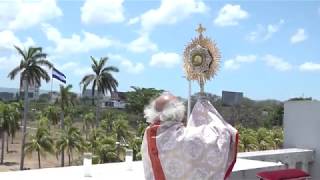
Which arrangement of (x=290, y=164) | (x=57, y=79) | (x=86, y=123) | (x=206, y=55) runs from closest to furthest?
(x=206, y=55), (x=290, y=164), (x=57, y=79), (x=86, y=123)

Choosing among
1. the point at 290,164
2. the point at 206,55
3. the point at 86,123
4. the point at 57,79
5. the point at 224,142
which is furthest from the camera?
the point at 86,123

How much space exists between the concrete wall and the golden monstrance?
18.3 feet

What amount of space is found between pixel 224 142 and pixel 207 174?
25 centimetres

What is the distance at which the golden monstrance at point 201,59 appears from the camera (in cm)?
425

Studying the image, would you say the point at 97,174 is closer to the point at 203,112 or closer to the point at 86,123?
the point at 203,112

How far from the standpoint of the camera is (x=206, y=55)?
429 cm

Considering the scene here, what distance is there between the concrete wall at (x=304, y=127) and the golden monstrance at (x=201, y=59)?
18.3 ft

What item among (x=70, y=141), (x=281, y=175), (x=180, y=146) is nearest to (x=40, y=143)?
(x=70, y=141)

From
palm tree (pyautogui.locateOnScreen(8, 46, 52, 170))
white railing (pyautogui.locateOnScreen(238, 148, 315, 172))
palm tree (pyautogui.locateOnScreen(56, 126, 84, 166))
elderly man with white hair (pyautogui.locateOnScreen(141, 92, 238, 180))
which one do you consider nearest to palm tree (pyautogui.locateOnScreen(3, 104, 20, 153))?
palm tree (pyautogui.locateOnScreen(8, 46, 52, 170))

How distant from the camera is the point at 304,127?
382 inches

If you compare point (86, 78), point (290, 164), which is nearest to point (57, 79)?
point (86, 78)

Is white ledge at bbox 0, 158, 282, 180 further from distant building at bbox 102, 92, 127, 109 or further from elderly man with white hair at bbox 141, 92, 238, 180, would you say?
distant building at bbox 102, 92, 127, 109

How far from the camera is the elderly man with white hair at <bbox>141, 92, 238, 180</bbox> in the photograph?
12.1 ft

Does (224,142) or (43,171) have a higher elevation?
(224,142)
